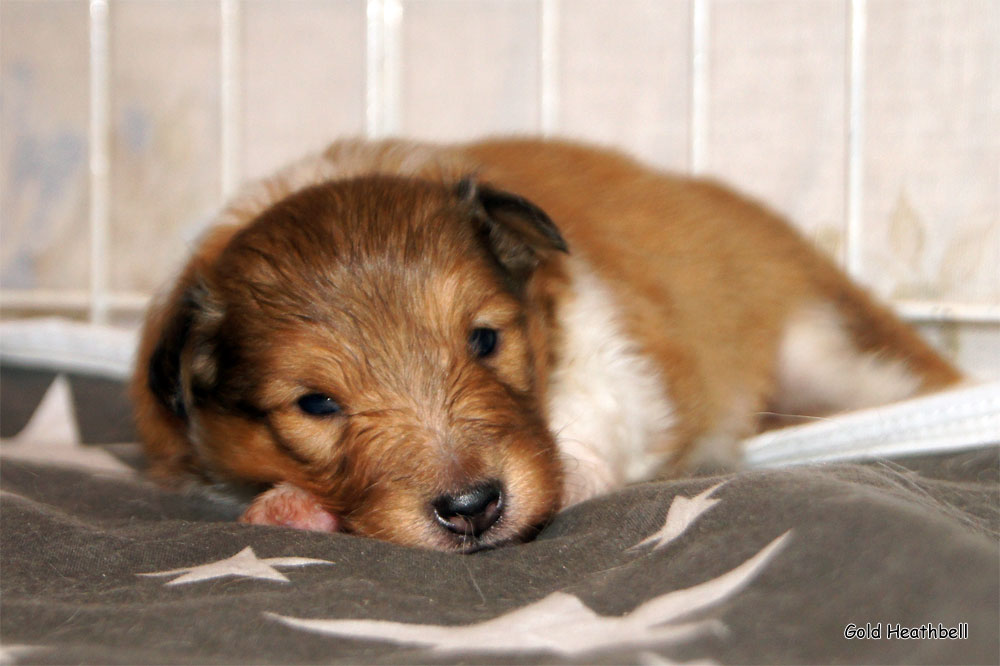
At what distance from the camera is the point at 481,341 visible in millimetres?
1960

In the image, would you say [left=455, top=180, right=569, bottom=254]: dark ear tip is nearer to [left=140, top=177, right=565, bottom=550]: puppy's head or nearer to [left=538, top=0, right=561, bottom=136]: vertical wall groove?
[left=140, top=177, right=565, bottom=550]: puppy's head

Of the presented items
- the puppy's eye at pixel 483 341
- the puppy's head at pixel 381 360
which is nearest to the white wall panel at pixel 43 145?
the puppy's head at pixel 381 360

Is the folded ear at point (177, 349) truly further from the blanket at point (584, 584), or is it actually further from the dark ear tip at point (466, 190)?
the dark ear tip at point (466, 190)

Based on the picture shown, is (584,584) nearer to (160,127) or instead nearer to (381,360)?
(381,360)

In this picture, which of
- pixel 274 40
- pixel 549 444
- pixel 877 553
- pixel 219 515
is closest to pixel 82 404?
pixel 219 515

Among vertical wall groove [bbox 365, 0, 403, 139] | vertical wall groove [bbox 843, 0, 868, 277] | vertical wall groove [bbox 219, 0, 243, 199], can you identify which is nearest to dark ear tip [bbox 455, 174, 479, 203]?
vertical wall groove [bbox 365, 0, 403, 139]

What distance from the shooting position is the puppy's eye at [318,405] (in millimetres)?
1848

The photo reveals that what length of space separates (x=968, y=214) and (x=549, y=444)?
2.05m

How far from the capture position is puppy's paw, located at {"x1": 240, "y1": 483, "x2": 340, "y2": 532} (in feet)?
6.21

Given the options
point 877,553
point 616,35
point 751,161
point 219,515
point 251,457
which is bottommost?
point 219,515

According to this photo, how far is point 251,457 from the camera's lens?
2033 millimetres

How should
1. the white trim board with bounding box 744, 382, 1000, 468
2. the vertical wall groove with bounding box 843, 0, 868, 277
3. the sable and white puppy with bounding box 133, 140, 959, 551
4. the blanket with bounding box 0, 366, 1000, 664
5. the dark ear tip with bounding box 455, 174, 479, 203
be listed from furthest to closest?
the vertical wall groove with bounding box 843, 0, 868, 277, the dark ear tip with bounding box 455, 174, 479, 203, the white trim board with bounding box 744, 382, 1000, 468, the sable and white puppy with bounding box 133, 140, 959, 551, the blanket with bounding box 0, 366, 1000, 664

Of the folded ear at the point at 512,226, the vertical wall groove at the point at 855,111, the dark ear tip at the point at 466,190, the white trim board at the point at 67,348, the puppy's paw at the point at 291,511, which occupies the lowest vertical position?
the puppy's paw at the point at 291,511

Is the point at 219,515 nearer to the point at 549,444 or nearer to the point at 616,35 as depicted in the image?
the point at 549,444
